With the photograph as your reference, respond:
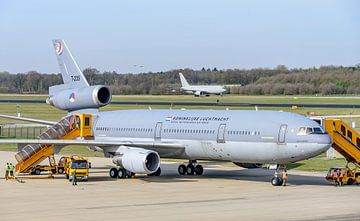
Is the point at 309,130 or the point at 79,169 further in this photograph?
the point at 79,169

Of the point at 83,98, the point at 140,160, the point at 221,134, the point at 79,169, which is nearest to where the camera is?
the point at 140,160

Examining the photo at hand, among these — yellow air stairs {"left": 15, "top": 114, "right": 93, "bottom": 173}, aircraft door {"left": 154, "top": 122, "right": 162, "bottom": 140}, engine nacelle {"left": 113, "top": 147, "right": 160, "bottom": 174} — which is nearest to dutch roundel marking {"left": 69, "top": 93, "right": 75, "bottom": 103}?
yellow air stairs {"left": 15, "top": 114, "right": 93, "bottom": 173}

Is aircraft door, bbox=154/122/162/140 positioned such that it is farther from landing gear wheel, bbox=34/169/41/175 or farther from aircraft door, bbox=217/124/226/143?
landing gear wheel, bbox=34/169/41/175

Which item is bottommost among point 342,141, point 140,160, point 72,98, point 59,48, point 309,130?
point 140,160

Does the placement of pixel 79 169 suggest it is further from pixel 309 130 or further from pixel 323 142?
pixel 323 142

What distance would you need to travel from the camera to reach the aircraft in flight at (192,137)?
37844 mm

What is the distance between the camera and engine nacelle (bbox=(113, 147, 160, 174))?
39969 millimetres

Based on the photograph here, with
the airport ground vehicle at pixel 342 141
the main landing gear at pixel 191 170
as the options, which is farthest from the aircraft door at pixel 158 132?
the airport ground vehicle at pixel 342 141

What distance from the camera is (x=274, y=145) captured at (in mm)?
38000

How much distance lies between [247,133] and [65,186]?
31.3 feet

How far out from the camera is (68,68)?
50.6m

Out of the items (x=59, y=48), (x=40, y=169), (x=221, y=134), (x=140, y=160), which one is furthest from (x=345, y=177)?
(x=59, y=48)

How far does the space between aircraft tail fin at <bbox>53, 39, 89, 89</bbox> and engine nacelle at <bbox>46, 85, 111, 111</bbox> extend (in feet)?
1.76

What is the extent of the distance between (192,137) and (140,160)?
136 inches
